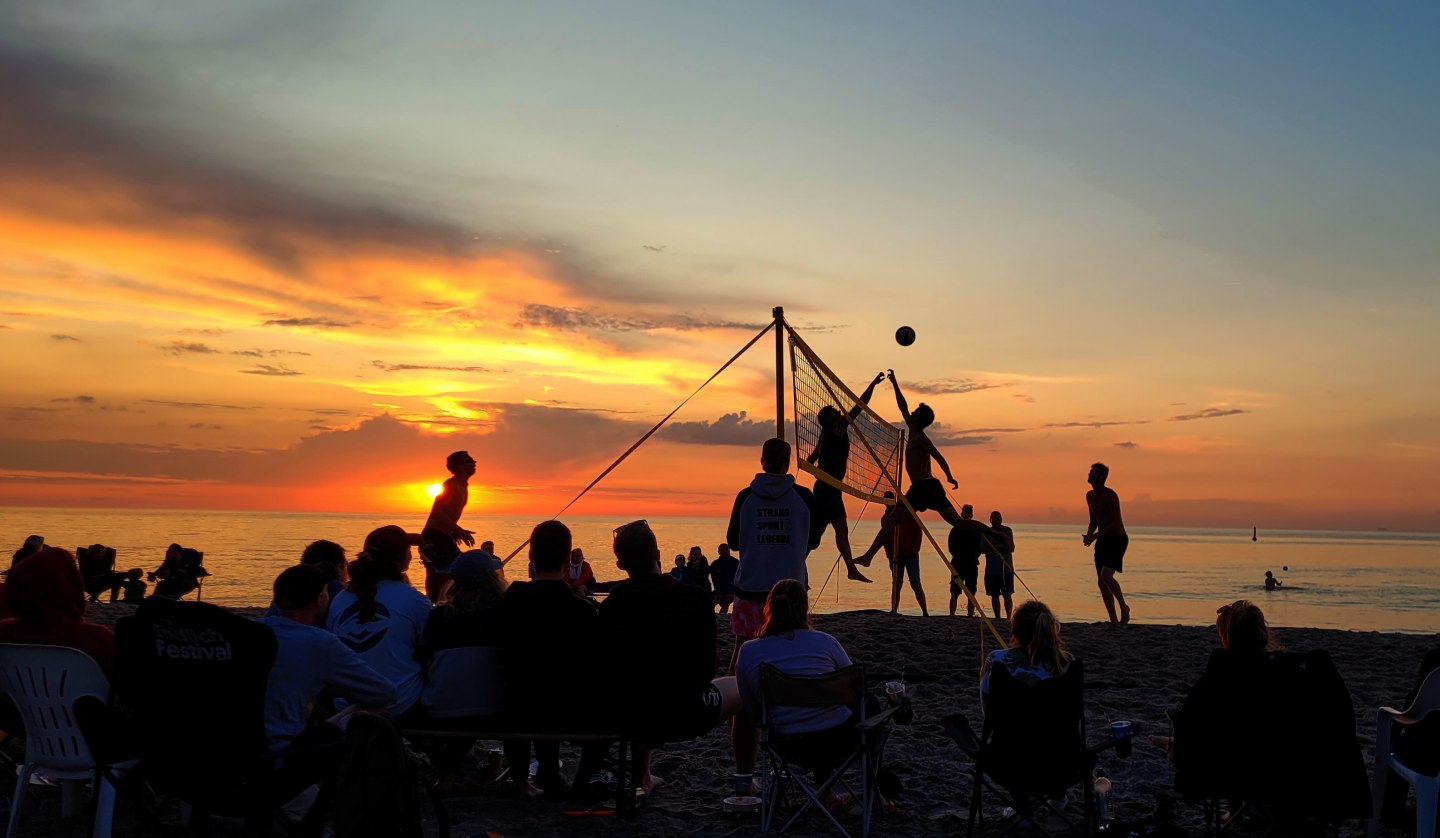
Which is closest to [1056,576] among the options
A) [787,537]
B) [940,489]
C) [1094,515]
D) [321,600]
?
[1094,515]

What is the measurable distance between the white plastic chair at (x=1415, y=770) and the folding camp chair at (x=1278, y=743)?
0.07 meters

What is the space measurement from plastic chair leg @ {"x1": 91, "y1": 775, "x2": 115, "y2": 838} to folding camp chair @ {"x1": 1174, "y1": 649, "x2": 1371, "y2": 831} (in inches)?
176

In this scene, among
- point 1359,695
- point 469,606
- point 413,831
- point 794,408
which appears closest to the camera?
point 413,831

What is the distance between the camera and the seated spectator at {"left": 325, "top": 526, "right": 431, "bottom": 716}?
5.13 m

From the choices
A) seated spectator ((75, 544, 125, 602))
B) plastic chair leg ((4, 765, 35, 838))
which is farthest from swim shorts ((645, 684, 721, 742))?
seated spectator ((75, 544, 125, 602))

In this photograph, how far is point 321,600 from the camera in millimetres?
4711

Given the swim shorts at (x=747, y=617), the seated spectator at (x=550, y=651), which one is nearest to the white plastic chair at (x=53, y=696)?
the seated spectator at (x=550, y=651)

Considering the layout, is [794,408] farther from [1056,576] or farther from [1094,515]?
[1056,576]

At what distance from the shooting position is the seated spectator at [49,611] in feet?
15.9

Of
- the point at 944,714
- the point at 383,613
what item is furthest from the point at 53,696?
the point at 944,714

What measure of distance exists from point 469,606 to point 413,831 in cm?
199

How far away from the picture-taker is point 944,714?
824 centimetres

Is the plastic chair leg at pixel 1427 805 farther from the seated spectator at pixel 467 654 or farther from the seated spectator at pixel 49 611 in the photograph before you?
the seated spectator at pixel 49 611

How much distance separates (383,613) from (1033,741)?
10.3ft
